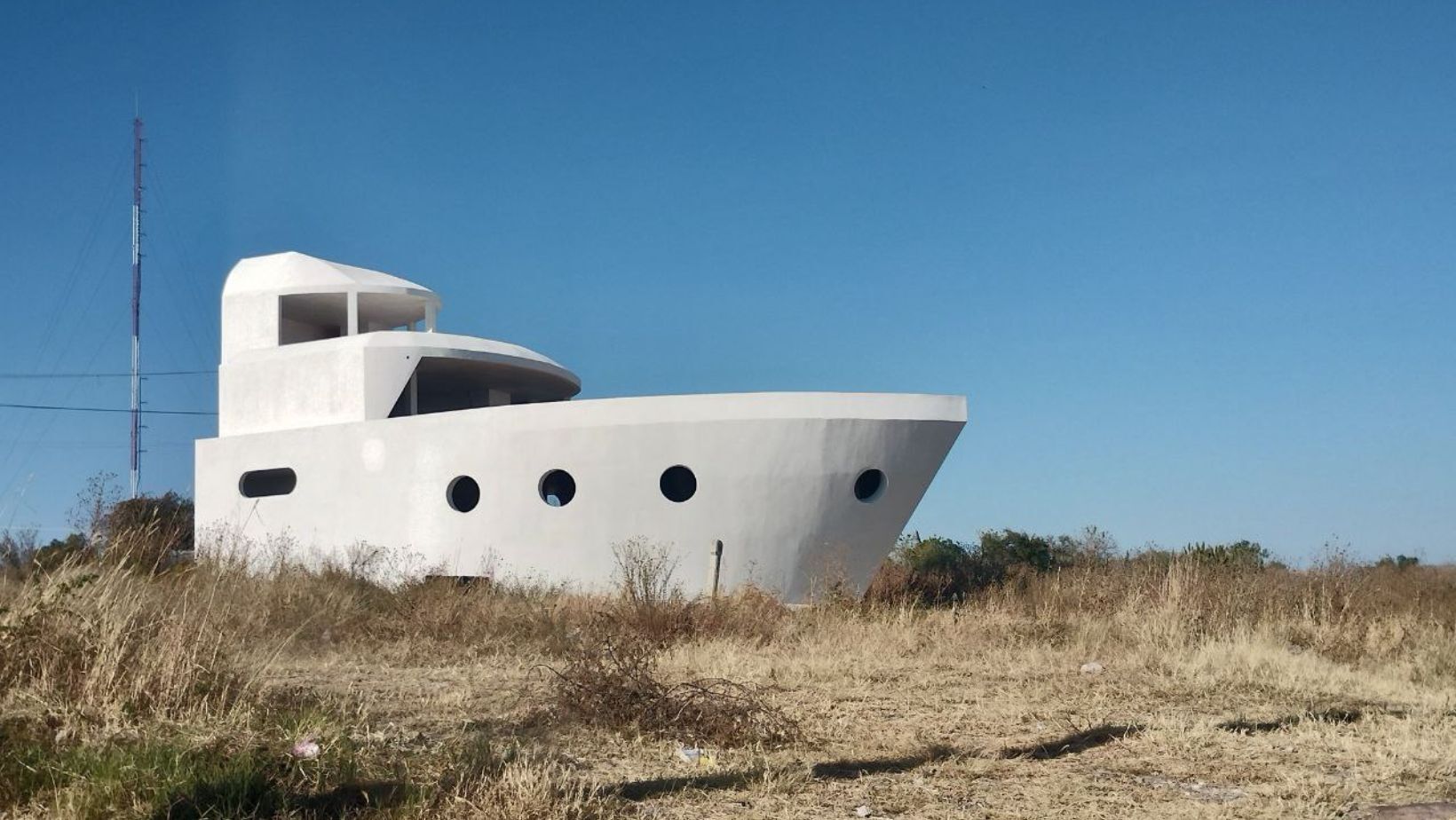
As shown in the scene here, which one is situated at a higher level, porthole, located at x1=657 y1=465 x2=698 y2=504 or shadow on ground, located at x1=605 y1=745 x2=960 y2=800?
porthole, located at x1=657 y1=465 x2=698 y2=504

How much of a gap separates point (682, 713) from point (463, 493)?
1030 centimetres

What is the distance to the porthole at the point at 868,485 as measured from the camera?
14.9 metres

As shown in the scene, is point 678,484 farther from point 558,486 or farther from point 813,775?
point 813,775

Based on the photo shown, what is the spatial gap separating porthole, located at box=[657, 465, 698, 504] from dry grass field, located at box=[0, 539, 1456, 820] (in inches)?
149

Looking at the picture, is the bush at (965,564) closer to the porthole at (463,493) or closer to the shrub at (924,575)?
the shrub at (924,575)

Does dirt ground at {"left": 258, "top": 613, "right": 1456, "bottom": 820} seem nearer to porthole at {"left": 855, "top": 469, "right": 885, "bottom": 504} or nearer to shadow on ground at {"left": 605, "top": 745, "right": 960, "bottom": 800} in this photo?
shadow on ground at {"left": 605, "top": 745, "right": 960, "bottom": 800}

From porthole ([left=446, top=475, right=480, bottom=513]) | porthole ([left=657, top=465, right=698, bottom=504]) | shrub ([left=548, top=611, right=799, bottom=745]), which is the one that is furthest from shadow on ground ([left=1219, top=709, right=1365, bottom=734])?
porthole ([left=446, top=475, right=480, bottom=513])

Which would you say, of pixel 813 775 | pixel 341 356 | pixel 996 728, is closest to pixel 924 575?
pixel 341 356

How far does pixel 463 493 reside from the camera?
53.4ft

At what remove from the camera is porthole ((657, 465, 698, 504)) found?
50.7ft

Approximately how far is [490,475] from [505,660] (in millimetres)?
6201

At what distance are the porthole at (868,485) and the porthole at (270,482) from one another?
9498mm

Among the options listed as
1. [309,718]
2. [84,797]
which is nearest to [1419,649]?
[309,718]

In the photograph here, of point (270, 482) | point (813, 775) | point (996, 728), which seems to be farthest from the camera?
point (270, 482)
